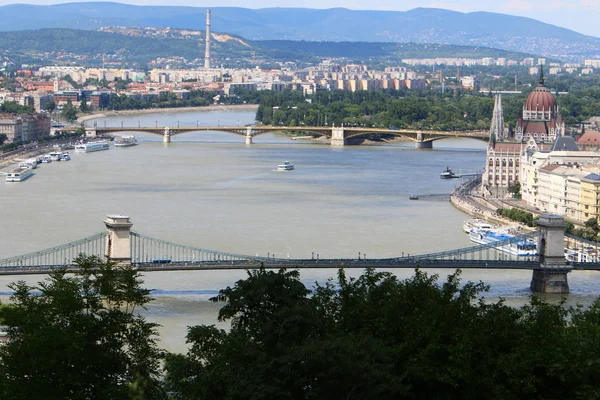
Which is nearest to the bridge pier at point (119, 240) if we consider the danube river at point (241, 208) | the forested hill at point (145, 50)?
the danube river at point (241, 208)

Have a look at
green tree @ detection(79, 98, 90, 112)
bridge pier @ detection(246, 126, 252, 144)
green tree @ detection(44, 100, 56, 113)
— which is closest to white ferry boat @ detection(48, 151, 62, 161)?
bridge pier @ detection(246, 126, 252, 144)

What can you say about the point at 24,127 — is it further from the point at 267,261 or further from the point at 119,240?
the point at 267,261

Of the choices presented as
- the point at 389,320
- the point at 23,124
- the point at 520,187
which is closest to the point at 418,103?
the point at 23,124

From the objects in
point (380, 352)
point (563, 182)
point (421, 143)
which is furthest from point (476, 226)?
point (421, 143)

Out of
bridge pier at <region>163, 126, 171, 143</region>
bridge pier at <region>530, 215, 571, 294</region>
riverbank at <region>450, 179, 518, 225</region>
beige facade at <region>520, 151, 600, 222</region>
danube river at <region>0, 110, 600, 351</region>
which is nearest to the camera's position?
bridge pier at <region>530, 215, 571, 294</region>

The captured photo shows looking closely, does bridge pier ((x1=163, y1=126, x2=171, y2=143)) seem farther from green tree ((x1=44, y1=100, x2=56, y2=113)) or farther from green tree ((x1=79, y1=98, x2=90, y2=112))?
green tree ((x1=79, y1=98, x2=90, y2=112))

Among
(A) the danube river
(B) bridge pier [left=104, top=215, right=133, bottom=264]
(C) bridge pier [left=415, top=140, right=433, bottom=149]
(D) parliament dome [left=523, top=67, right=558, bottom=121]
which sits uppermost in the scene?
(D) parliament dome [left=523, top=67, right=558, bottom=121]
